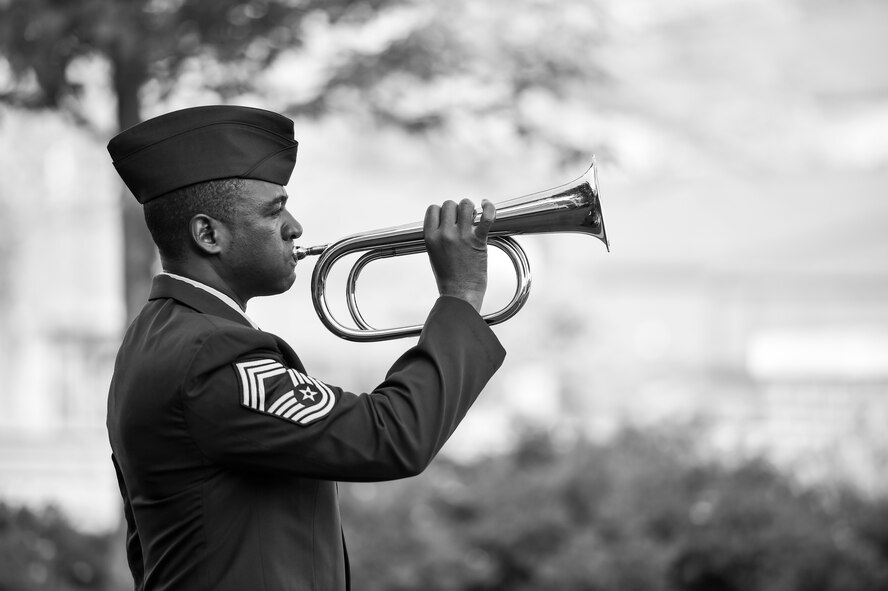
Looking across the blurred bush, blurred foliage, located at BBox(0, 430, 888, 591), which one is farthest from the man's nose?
the blurred bush

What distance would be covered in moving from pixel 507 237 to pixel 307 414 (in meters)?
0.70

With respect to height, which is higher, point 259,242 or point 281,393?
point 259,242

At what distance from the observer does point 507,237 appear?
231 centimetres

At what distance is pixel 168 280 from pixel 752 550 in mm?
4220

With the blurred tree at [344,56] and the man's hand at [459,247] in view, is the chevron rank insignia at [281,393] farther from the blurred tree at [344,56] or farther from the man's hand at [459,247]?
the blurred tree at [344,56]

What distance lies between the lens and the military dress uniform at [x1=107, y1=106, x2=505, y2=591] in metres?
1.82

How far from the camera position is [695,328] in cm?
1566

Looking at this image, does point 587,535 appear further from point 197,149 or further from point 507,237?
point 197,149

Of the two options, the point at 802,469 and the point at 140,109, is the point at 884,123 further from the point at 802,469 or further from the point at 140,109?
the point at 140,109

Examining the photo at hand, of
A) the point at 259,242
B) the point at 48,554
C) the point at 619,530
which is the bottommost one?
the point at 619,530

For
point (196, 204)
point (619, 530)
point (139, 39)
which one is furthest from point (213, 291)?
point (619, 530)

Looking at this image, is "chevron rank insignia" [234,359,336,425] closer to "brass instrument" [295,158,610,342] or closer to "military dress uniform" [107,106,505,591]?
"military dress uniform" [107,106,505,591]

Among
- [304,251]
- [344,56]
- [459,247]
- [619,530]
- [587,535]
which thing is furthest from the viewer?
[619,530]

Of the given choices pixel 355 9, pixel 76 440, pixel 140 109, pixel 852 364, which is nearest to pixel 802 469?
pixel 355 9
